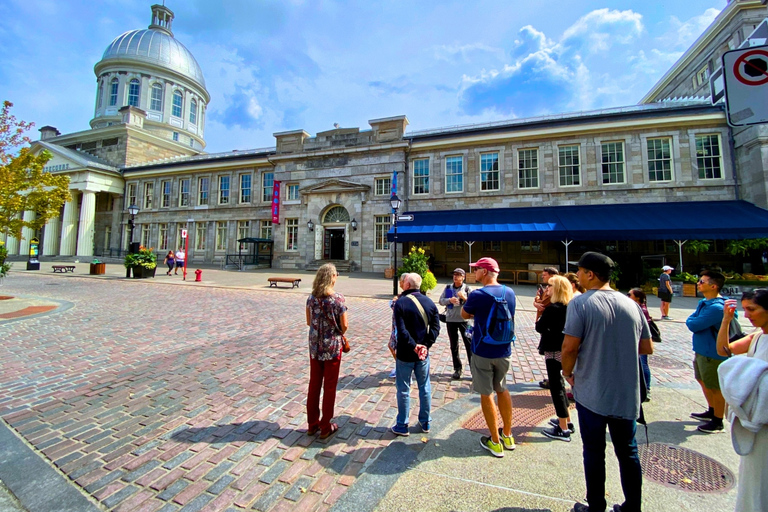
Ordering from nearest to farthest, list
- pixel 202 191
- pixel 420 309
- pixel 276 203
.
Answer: pixel 420 309 → pixel 276 203 → pixel 202 191

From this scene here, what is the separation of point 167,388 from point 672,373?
26.2 feet

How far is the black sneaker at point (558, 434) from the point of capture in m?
3.41

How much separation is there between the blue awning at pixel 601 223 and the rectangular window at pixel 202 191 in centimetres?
2128

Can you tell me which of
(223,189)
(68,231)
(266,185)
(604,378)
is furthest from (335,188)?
(68,231)

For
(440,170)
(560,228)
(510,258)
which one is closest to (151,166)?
(440,170)

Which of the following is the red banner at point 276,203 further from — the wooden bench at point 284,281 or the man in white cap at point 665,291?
the man in white cap at point 665,291

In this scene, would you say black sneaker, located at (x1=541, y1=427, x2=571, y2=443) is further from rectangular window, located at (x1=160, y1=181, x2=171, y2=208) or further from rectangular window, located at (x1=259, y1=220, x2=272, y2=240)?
rectangular window, located at (x1=160, y1=181, x2=171, y2=208)

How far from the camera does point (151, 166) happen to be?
113 ft

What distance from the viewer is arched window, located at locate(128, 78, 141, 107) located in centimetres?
4619

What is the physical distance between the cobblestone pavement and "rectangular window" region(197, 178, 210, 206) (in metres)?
25.9

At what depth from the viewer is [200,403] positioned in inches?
162

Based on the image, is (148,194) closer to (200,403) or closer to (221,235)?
(221,235)

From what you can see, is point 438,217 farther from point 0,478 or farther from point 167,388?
point 0,478

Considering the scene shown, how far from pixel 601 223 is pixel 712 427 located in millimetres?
17333
